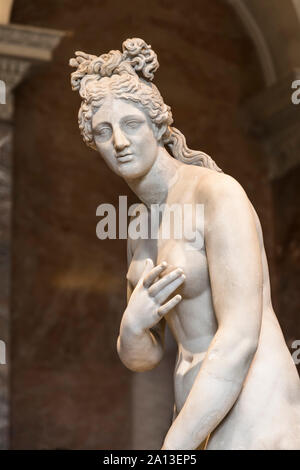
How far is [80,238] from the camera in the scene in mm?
9359

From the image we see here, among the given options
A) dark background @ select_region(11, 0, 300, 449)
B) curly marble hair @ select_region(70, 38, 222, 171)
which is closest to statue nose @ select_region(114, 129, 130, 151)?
curly marble hair @ select_region(70, 38, 222, 171)

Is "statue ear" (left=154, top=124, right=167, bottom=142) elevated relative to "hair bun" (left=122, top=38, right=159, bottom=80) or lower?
lower

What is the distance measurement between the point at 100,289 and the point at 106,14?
2.45 m

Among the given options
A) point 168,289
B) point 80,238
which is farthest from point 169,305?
point 80,238

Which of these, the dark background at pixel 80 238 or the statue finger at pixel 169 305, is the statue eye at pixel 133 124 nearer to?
the statue finger at pixel 169 305

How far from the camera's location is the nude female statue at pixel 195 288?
4156mm

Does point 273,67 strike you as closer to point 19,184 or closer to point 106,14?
point 106,14

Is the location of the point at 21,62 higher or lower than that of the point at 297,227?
higher

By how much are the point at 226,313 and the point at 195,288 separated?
25cm

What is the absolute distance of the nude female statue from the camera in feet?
13.6

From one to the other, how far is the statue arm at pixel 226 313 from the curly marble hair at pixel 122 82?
481mm

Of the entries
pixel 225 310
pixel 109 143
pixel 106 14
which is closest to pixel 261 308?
pixel 225 310

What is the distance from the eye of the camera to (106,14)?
979 cm

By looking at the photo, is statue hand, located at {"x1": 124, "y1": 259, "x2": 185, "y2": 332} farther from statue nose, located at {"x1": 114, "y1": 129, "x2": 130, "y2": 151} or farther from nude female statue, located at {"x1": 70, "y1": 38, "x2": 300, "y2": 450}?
statue nose, located at {"x1": 114, "y1": 129, "x2": 130, "y2": 151}
